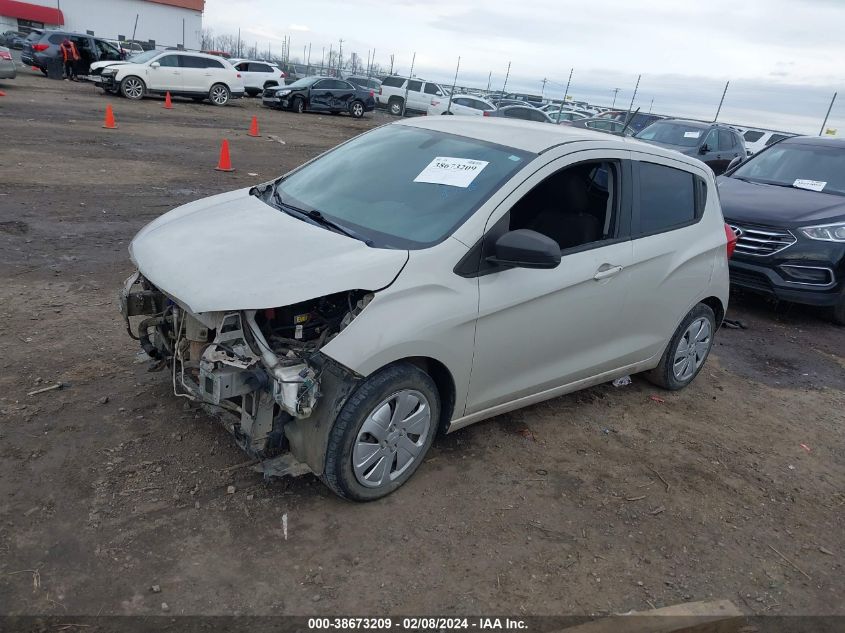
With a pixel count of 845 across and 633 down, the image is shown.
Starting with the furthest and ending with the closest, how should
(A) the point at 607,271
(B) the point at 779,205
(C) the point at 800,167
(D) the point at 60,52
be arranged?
1. (D) the point at 60,52
2. (C) the point at 800,167
3. (B) the point at 779,205
4. (A) the point at 607,271

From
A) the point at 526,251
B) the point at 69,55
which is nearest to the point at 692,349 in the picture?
the point at 526,251

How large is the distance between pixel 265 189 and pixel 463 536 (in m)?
2.54

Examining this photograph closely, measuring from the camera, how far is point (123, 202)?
9.02 metres

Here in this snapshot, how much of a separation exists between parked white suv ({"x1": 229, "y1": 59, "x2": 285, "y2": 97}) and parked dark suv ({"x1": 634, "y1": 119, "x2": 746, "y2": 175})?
17932mm

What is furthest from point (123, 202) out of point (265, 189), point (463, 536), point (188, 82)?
point (188, 82)

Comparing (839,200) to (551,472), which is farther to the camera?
(839,200)

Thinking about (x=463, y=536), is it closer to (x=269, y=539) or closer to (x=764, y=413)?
(x=269, y=539)

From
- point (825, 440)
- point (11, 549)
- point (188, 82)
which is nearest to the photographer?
point (11, 549)

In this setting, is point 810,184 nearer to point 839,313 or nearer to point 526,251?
point 839,313

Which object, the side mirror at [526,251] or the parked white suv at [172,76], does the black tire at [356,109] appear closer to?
the parked white suv at [172,76]

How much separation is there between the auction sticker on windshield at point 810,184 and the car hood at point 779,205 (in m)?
0.09

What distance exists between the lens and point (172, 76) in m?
22.4

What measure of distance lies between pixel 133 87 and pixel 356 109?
858 cm

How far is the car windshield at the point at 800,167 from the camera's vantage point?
786 centimetres
